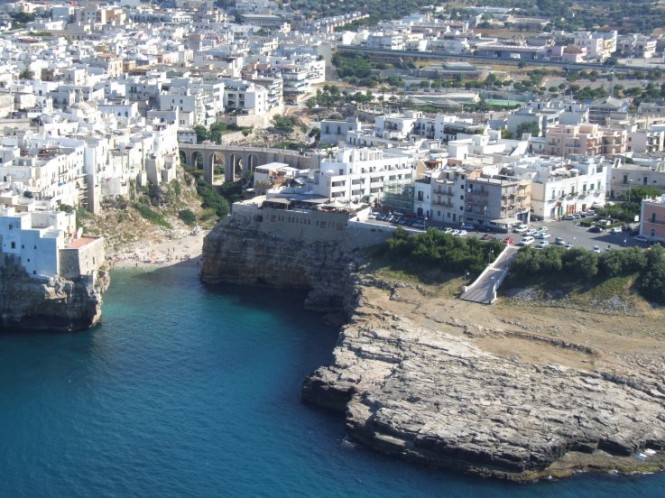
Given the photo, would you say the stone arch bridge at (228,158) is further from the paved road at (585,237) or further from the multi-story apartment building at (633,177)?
the paved road at (585,237)

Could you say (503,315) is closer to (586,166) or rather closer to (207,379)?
(207,379)

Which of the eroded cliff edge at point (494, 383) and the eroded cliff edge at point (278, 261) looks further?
the eroded cliff edge at point (278, 261)

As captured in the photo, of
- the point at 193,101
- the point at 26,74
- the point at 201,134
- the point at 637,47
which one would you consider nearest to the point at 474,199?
the point at 201,134

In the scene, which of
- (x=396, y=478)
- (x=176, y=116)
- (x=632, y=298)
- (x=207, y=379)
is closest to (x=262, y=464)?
(x=396, y=478)

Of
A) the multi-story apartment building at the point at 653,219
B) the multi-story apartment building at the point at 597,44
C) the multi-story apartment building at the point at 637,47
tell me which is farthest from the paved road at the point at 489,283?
the multi-story apartment building at the point at 637,47

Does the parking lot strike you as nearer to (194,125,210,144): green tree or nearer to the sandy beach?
the sandy beach

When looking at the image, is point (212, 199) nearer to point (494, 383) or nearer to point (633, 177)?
point (633, 177)
